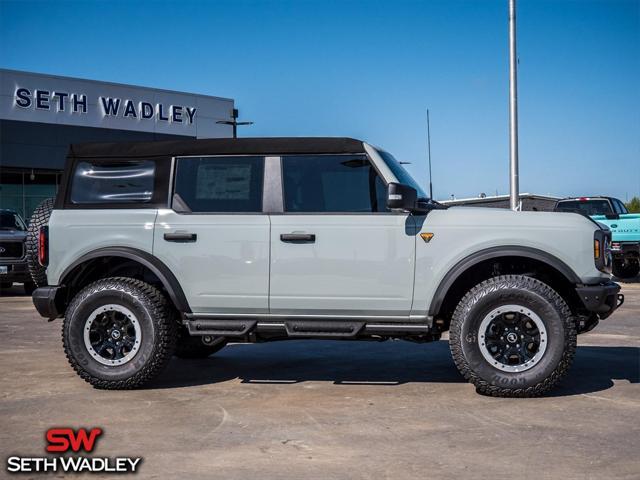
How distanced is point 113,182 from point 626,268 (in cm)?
1619

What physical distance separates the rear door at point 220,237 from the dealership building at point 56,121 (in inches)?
949

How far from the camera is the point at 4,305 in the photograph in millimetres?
14289

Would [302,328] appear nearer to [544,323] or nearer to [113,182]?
[544,323]

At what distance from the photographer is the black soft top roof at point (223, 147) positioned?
6.54m

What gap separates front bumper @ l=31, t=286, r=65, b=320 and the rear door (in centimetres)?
92

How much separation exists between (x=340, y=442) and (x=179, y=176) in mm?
2911

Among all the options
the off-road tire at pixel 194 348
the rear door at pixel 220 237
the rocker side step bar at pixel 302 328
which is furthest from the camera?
the off-road tire at pixel 194 348

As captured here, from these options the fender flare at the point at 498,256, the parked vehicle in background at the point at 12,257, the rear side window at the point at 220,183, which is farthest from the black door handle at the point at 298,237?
the parked vehicle in background at the point at 12,257

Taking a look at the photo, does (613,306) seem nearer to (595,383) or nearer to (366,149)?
(595,383)

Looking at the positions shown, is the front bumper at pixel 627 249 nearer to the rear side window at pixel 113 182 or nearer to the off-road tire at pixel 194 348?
the off-road tire at pixel 194 348

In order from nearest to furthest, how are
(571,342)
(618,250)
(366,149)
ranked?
(571,342) < (366,149) < (618,250)

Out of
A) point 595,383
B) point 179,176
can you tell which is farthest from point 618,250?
point 179,176

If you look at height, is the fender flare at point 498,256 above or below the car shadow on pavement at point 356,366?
above

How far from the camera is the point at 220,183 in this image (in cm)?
664
